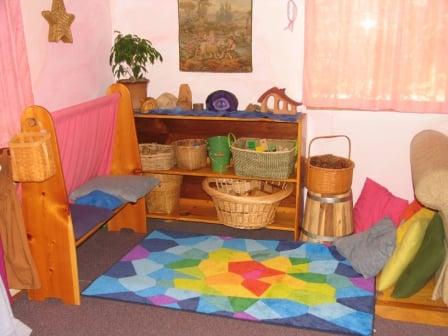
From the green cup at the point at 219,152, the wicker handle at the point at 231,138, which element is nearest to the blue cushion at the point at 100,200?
the green cup at the point at 219,152

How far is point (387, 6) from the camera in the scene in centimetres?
316

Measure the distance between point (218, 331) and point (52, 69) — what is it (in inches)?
78.8

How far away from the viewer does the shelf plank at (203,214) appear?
3.55 metres

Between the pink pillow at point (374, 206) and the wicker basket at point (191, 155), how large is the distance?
3.99 ft

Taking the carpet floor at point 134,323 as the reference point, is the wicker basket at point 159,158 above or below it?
above

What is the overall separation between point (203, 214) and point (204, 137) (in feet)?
2.02

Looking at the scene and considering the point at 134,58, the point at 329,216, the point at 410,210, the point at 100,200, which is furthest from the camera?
the point at 134,58

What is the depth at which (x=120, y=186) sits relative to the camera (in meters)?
2.94

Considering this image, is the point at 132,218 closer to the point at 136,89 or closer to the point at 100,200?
the point at 100,200

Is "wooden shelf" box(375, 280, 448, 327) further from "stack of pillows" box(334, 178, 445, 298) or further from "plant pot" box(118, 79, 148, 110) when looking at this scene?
"plant pot" box(118, 79, 148, 110)

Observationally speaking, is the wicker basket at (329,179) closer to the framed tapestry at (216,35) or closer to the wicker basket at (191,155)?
the wicker basket at (191,155)

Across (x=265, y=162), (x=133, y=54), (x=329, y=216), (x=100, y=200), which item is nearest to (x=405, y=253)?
(x=329, y=216)

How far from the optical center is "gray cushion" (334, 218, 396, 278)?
9.05 feet

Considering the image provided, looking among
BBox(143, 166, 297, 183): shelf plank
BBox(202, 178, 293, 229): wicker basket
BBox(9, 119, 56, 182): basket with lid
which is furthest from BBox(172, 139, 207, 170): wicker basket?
BBox(9, 119, 56, 182): basket with lid
